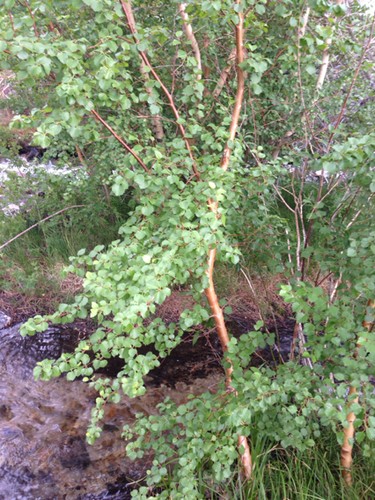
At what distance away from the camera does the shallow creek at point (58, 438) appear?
2707 millimetres

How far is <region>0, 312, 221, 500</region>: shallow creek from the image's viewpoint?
2707 mm

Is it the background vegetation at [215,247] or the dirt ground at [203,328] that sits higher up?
the background vegetation at [215,247]

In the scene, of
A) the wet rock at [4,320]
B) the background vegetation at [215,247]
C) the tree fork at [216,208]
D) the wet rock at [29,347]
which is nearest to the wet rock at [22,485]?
the background vegetation at [215,247]

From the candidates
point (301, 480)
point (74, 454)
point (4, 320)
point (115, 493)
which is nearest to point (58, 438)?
point (74, 454)

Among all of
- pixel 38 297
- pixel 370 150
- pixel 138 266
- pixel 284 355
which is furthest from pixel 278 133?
pixel 38 297

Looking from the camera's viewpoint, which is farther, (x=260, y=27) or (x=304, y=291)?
(x=260, y=27)

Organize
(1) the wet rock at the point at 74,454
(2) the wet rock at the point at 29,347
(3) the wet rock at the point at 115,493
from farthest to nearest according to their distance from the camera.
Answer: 1. (2) the wet rock at the point at 29,347
2. (1) the wet rock at the point at 74,454
3. (3) the wet rock at the point at 115,493

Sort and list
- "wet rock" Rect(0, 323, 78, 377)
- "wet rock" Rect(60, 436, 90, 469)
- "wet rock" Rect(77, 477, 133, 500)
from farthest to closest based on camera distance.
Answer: "wet rock" Rect(0, 323, 78, 377) → "wet rock" Rect(60, 436, 90, 469) → "wet rock" Rect(77, 477, 133, 500)

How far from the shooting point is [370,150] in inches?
53.5

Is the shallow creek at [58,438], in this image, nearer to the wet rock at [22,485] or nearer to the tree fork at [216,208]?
the wet rock at [22,485]

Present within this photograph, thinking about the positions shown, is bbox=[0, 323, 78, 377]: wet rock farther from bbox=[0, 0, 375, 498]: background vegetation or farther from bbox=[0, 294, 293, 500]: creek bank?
bbox=[0, 0, 375, 498]: background vegetation

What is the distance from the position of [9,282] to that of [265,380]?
3.97 metres

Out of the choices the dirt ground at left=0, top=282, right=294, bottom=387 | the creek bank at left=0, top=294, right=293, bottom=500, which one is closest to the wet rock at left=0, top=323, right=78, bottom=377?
the creek bank at left=0, top=294, right=293, bottom=500

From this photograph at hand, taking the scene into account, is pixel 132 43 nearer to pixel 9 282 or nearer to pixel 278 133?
A: pixel 278 133
